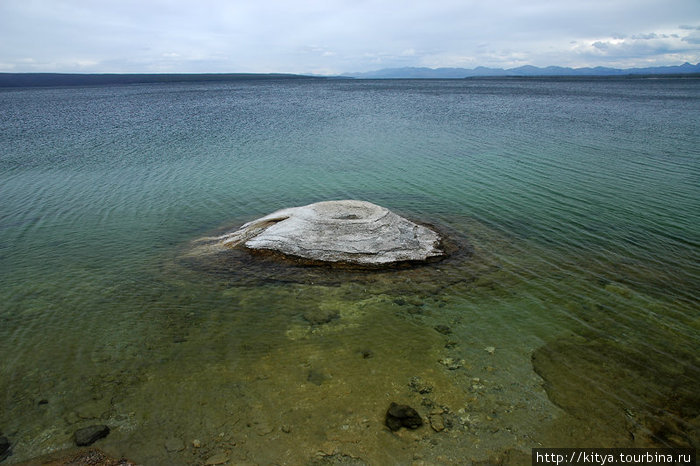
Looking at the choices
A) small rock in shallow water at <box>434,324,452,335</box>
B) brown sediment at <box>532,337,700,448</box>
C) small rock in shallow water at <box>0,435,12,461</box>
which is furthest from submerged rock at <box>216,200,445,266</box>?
small rock in shallow water at <box>0,435,12,461</box>

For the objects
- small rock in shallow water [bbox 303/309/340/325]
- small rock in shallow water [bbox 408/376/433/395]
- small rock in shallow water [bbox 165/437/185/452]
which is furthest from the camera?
small rock in shallow water [bbox 303/309/340/325]

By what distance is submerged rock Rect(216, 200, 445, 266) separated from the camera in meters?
15.5

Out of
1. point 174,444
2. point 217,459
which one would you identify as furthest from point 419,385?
point 174,444

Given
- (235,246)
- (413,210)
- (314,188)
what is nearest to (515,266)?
(413,210)

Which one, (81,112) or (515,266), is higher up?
(81,112)

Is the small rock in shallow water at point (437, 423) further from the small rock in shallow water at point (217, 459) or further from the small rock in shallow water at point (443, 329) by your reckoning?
the small rock in shallow water at point (217, 459)

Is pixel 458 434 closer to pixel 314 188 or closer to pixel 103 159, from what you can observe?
pixel 314 188

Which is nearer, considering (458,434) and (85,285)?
(458,434)

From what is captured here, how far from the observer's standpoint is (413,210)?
21484mm

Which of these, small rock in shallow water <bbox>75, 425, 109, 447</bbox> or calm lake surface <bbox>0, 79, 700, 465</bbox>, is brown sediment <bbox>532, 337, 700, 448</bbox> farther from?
small rock in shallow water <bbox>75, 425, 109, 447</bbox>

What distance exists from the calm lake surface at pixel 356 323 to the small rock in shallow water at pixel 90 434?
0.18m

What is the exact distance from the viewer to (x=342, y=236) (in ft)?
53.1

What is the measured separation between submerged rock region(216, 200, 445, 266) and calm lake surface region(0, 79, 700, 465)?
0.86 metres

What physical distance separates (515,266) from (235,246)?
11.5 metres
